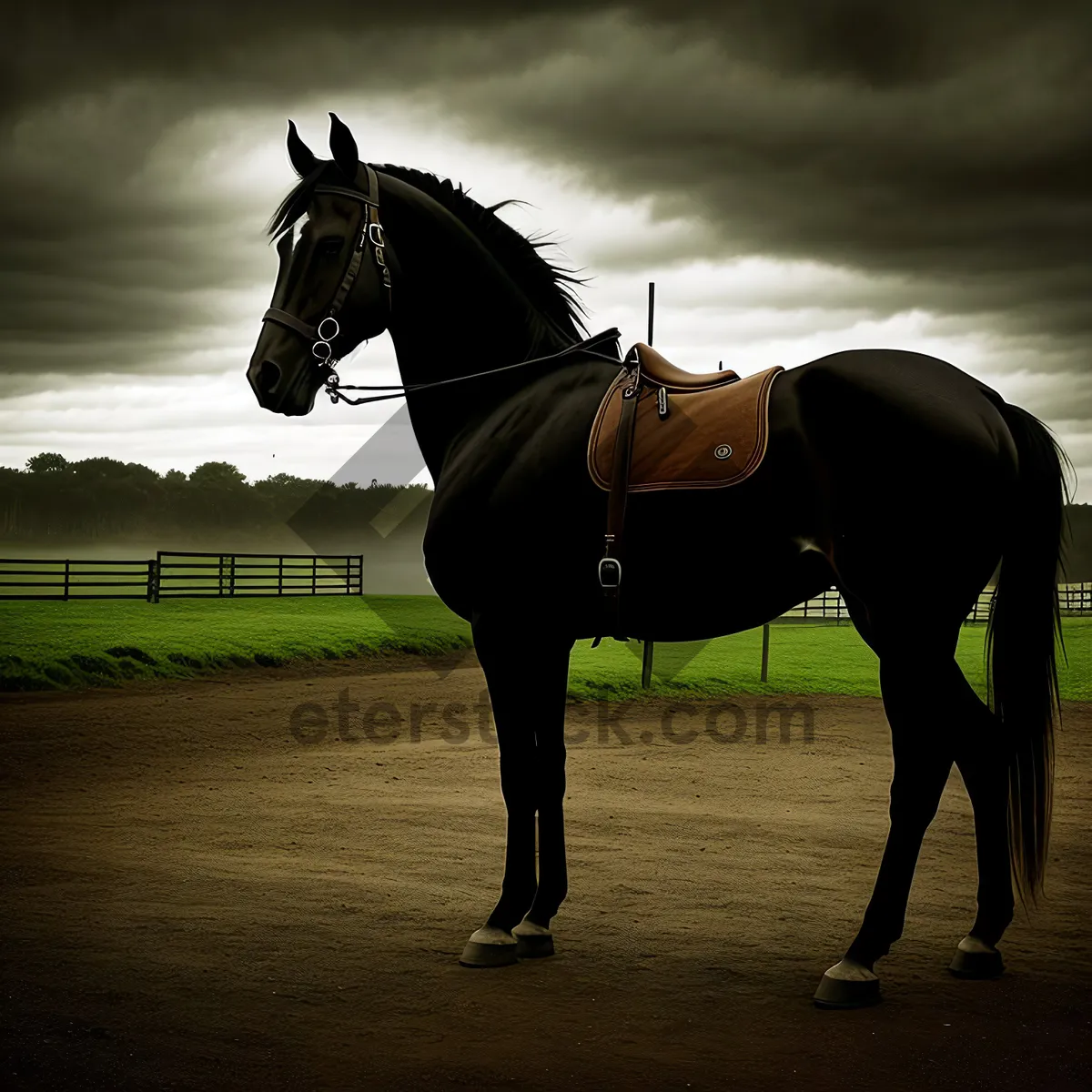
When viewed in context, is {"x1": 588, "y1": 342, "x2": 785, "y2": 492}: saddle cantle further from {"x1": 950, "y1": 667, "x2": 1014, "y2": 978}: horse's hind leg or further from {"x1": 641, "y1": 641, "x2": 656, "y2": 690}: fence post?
{"x1": 641, "y1": 641, "x2": 656, "y2": 690}: fence post

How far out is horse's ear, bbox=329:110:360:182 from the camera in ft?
13.5

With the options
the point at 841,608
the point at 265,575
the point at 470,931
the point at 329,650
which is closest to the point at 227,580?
the point at 265,575

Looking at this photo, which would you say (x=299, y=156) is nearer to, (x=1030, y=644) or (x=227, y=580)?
(x=1030, y=644)

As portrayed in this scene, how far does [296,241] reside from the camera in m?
4.13

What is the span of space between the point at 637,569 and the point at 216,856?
138 inches

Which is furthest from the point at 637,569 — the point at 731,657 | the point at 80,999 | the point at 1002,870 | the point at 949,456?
the point at 731,657

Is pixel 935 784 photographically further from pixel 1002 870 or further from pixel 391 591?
pixel 391 591

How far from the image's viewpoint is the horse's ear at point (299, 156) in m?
4.27

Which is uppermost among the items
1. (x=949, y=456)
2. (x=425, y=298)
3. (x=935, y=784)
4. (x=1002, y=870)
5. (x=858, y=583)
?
(x=425, y=298)

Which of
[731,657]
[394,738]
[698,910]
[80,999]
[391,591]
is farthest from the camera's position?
[391,591]

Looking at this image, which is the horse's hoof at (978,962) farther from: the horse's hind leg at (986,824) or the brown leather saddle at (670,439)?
the brown leather saddle at (670,439)

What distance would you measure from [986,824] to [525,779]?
183 centimetres

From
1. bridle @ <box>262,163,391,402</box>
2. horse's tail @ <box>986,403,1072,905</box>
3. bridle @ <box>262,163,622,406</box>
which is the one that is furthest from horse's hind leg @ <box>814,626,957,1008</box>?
bridle @ <box>262,163,391,402</box>

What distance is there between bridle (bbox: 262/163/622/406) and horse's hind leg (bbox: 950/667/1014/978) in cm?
225
